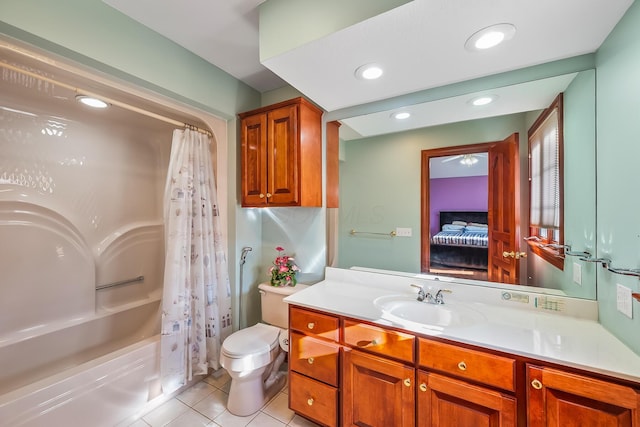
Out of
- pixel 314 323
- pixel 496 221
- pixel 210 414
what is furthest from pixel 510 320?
pixel 210 414

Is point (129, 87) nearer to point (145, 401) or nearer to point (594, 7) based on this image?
point (145, 401)

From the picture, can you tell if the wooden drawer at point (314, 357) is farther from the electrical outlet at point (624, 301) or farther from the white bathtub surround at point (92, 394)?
the electrical outlet at point (624, 301)

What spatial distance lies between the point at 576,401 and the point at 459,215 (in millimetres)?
1013

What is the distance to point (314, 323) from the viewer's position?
1.49 m

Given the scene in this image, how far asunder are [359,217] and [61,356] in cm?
268

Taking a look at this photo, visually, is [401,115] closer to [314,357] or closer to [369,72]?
[369,72]

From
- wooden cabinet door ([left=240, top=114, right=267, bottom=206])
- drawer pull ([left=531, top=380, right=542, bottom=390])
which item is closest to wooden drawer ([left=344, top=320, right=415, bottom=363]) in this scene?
drawer pull ([left=531, top=380, right=542, bottom=390])

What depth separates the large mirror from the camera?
1.29m

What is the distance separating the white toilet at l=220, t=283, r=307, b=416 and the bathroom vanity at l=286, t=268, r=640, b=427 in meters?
0.27

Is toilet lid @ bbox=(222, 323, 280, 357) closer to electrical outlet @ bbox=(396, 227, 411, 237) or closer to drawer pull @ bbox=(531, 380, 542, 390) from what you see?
electrical outlet @ bbox=(396, 227, 411, 237)

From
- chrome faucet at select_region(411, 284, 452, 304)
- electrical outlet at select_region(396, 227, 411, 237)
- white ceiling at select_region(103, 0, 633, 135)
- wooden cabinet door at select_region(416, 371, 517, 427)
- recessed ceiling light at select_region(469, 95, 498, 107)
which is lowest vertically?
wooden cabinet door at select_region(416, 371, 517, 427)

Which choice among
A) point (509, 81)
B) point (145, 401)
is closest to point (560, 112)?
point (509, 81)

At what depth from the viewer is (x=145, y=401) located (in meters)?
1.71

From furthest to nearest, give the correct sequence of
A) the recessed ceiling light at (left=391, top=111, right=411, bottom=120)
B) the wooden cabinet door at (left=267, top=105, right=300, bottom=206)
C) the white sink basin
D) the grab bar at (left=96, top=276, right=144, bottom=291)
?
the grab bar at (left=96, top=276, right=144, bottom=291) → the wooden cabinet door at (left=267, top=105, right=300, bottom=206) → the recessed ceiling light at (left=391, top=111, right=411, bottom=120) → the white sink basin
